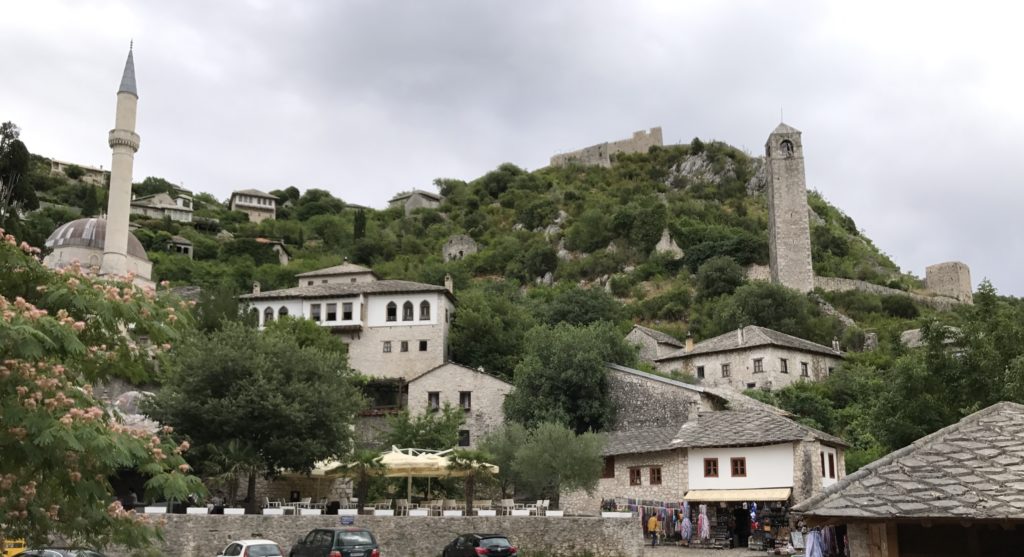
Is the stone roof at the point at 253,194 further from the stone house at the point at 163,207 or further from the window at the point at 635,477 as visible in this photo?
the window at the point at 635,477

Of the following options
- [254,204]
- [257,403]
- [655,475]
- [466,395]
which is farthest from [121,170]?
[254,204]

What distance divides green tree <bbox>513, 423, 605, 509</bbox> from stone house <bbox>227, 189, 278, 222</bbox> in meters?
105

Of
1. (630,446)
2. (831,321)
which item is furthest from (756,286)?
(630,446)

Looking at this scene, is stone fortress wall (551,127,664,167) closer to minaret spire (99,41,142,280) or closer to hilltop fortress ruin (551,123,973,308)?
hilltop fortress ruin (551,123,973,308)

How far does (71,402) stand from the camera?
30.5 feet

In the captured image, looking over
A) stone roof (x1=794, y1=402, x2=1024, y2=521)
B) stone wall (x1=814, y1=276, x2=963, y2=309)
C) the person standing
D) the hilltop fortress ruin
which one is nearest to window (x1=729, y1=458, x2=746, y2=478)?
the person standing

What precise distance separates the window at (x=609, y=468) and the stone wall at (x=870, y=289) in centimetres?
4492

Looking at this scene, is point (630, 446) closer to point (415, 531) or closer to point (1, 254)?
point (415, 531)

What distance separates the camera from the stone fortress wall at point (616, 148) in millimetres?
124625

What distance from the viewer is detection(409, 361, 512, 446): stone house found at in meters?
45.2

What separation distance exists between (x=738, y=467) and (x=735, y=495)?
3.91 ft

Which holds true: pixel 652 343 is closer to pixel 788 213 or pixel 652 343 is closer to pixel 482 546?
pixel 788 213

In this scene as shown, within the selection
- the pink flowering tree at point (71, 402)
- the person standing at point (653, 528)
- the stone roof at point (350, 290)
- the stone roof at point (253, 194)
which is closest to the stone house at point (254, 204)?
the stone roof at point (253, 194)

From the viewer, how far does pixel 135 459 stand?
34.8 ft
